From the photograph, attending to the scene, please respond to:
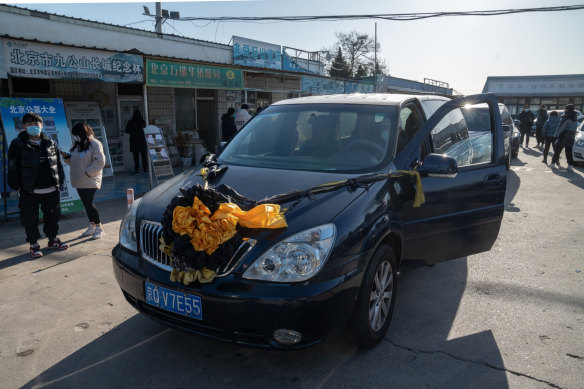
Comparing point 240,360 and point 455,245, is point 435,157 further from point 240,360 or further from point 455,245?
point 240,360

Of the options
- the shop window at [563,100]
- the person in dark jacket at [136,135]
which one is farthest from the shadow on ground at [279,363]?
the shop window at [563,100]

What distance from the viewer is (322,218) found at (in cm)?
274

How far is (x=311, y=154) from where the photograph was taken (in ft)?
12.2

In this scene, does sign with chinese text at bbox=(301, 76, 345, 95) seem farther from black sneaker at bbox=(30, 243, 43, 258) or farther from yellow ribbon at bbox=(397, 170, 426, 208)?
yellow ribbon at bbox=(397, 170, 426, 208)

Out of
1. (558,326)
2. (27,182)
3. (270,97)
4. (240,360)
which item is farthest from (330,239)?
(270,97)

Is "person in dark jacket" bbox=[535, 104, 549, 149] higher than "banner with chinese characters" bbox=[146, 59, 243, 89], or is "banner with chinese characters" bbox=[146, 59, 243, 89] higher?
Answer: "banner with chinese characters" bbox=[146, 59, 243, 89]

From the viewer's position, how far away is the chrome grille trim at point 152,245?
289 cm

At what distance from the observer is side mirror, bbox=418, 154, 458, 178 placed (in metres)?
3.45

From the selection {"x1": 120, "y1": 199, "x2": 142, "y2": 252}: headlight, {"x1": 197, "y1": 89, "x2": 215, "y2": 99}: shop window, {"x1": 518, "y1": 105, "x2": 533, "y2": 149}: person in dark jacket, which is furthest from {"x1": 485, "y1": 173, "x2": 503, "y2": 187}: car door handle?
{"x1": 518, "y1": 105, "x2": 533, "y2": 149}: person in dark jacket

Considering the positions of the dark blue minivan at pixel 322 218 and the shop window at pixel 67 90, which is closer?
the dark blue minivan at pixel 322 218

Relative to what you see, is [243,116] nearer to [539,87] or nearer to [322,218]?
[322,218]

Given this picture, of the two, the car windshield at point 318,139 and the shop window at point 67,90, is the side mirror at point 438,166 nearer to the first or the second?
the car windshield at point 318,139

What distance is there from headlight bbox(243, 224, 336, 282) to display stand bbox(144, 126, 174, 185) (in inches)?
284

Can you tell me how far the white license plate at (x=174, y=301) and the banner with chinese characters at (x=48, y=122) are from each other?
197 inches
